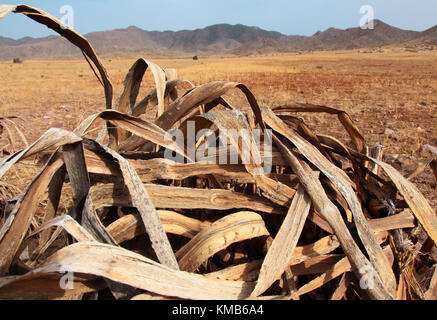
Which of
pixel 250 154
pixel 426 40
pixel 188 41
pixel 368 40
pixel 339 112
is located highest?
pixel 188 41

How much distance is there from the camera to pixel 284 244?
777 millimetres

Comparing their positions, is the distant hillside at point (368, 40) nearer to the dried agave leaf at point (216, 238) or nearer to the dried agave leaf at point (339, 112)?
the dried agave leaf at point (339, 112)

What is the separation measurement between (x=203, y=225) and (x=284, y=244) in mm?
246

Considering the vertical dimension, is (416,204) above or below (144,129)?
below

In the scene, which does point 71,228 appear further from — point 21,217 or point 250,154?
point 250,154

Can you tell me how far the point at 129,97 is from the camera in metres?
1.26

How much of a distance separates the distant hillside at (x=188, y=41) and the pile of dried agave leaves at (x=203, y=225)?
298 feet

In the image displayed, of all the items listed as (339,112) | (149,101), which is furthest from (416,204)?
(149,101)

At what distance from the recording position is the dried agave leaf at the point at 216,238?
2.61 feet

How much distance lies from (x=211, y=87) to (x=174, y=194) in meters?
0.34

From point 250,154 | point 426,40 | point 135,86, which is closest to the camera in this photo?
point 250,154

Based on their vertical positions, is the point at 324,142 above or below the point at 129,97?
below

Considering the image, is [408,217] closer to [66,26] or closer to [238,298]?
[238,298]
